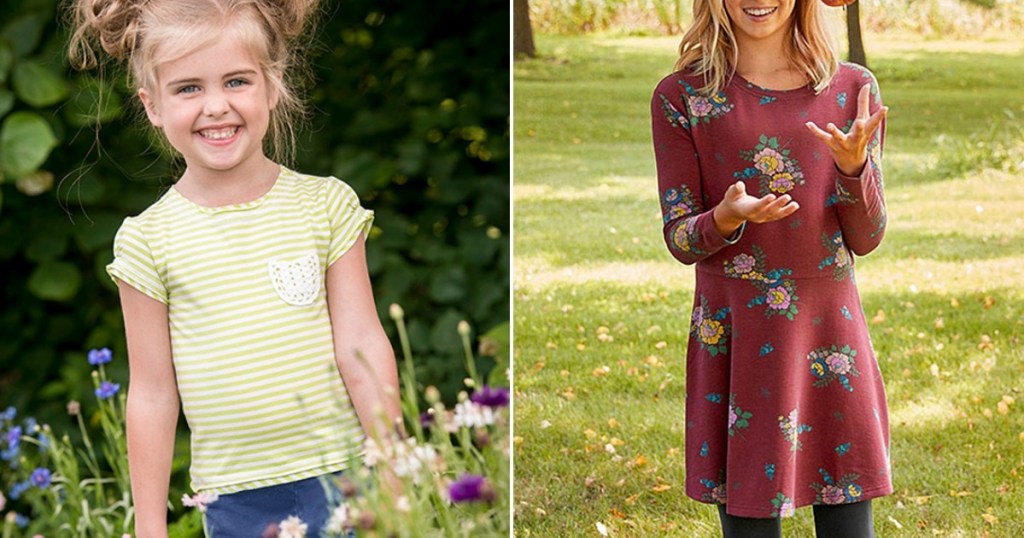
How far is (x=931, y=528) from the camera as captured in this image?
241cm

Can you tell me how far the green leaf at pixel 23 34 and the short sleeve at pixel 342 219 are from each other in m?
1.64

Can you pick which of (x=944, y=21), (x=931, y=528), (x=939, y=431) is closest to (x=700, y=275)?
(x=931, y=528)

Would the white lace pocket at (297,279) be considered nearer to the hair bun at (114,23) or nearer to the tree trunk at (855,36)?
the hair bun at (114,23)

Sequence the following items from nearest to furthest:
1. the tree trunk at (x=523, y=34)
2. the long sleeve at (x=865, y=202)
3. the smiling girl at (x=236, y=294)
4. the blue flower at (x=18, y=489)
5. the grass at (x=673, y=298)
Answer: the smiling girl at (x=236, y=294) < the long sleeve at (x=865, y=202) < the grass at (x=673, y=298) < the blue flower at (x=18, y=489) < the tree trunk at (x=523, y=34)

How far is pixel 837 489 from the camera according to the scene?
179cm

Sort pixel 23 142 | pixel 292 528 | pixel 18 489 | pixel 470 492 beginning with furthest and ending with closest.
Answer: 1. pixel 23 142
2. pixel 18 489
3. pixel 292 528
4. pixel 470 492

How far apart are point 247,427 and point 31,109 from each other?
5.92ft

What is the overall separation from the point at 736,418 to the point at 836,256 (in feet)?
0.84

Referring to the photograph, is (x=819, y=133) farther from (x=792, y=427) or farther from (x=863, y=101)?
(x=792, y=427)

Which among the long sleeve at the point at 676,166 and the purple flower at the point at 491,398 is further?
the long sleeve at the point at 676,166

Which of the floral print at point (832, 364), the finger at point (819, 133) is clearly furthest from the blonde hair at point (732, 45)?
the floral print at point (832, 364)

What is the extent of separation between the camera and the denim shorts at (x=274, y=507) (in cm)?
163

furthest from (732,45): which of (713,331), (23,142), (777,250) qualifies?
(23,142)

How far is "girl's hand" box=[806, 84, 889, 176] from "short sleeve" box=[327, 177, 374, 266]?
22.6 inches
